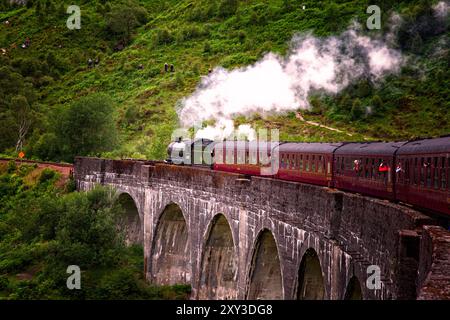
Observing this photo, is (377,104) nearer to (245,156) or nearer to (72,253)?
(72,253)

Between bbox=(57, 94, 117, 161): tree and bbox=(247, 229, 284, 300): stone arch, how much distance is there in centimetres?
3400

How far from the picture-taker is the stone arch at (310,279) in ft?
56.0

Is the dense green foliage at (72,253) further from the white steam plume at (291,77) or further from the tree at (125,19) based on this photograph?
the tree at (125,19)

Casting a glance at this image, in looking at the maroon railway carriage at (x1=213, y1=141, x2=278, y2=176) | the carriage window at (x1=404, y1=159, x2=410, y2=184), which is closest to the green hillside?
the maroon railway carriage at (x1=213, y1=141, x2=278, y2=176)

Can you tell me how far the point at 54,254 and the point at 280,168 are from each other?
11.2m

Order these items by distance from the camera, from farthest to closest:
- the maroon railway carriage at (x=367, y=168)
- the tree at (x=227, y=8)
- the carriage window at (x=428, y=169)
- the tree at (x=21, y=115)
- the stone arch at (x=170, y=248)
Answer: the tree at (x=227, y=8), the tree at (x=21, y=115), the stone arch at (x=170, y=248), the maroon railway carriage at (x=367, y=168), the carriage window at (x=428, y=169)

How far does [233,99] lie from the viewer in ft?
195

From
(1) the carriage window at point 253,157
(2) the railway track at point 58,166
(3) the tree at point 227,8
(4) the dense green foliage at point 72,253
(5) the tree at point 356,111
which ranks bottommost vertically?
(4) the dense green foliage at point 72,253

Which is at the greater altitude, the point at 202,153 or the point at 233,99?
the point at 233,99

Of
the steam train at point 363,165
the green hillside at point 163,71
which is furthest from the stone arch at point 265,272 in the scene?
the green hillside at point 163,71

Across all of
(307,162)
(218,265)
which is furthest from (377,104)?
(307,162)

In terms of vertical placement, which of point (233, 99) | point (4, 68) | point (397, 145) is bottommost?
point (397, 145)
